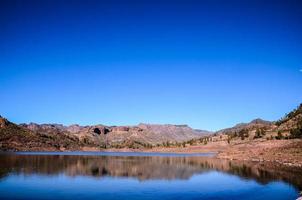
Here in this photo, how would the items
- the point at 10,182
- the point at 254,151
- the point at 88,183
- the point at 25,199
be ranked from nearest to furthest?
the point at 25,199 < the point at 10,182 < the point at 88,183 < the point at 254,151

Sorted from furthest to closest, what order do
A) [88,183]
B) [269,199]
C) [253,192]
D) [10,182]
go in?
[88,183]
[10,182]
[253,192]
[269,199]

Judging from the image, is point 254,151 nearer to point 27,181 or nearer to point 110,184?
point 110,184

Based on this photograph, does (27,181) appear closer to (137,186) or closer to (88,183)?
(88,183)

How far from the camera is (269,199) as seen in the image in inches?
1906

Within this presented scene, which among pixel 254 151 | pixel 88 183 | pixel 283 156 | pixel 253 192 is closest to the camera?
pixel 253 192

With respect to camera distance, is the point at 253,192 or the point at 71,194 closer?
the point at 71,194

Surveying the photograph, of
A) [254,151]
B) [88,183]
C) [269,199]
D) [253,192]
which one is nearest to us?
[269,199]

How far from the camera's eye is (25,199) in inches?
1719

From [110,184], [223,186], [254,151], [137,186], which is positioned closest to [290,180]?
[223,186]

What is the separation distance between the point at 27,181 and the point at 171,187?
26.0m

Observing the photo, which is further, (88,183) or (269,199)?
(88,183)

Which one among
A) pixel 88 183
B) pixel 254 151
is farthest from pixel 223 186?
pixel 254 151

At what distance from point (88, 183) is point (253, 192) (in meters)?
29.2

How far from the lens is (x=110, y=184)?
63188 millimetres
